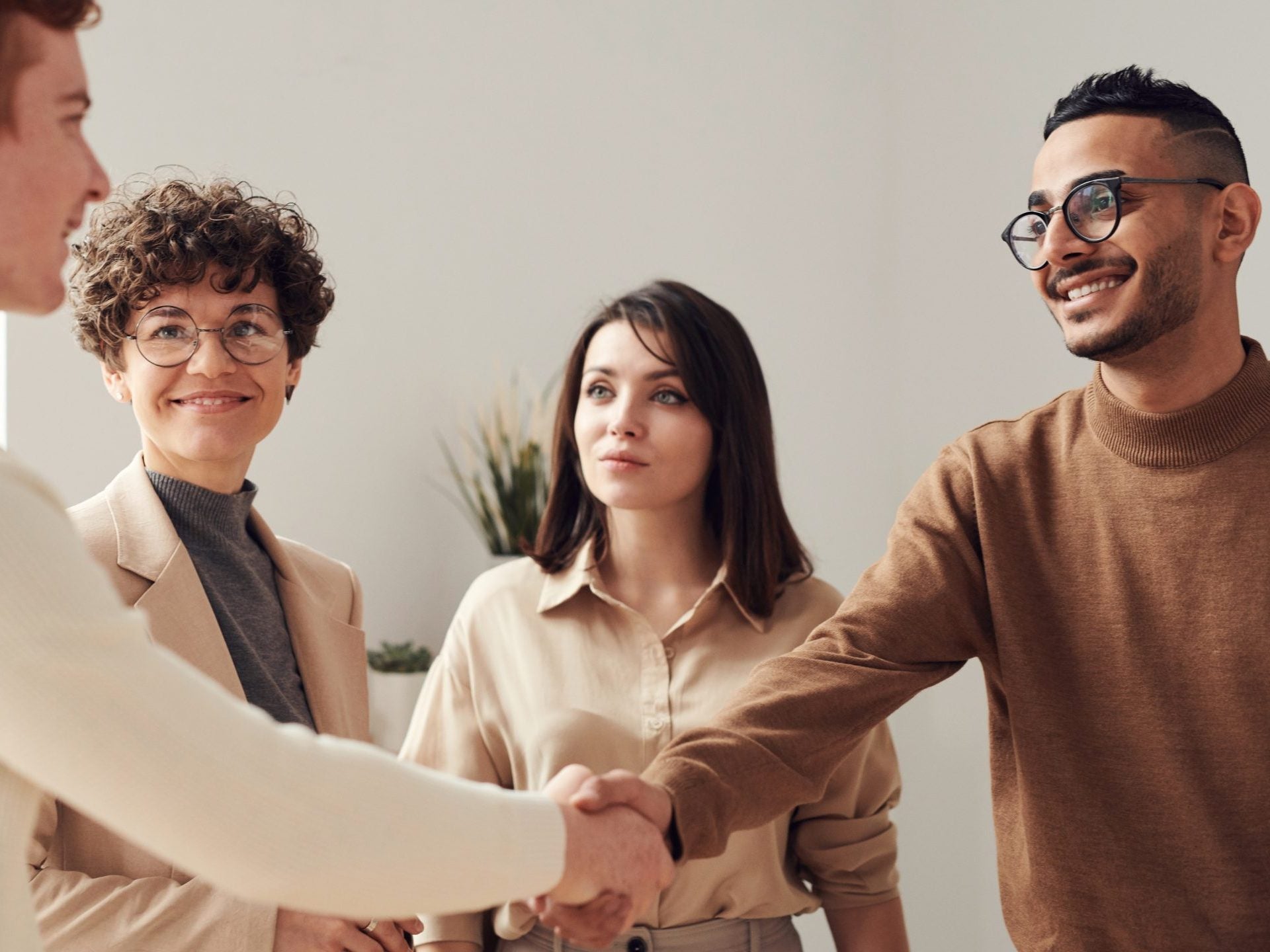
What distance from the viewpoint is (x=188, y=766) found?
96cm

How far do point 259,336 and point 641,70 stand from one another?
249 cm

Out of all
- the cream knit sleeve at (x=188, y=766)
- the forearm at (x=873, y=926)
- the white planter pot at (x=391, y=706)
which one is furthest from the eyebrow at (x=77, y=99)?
the white planter pot at (x=391, y=706)

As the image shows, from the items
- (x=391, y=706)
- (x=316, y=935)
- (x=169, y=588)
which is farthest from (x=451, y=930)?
(x=391, y=706)

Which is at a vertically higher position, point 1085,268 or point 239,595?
point 1085,268

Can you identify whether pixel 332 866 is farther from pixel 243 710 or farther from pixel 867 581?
pixel 867 581

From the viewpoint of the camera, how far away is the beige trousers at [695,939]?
1924 millimetres

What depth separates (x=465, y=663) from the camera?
2121 millimetres

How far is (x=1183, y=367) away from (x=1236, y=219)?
22cm

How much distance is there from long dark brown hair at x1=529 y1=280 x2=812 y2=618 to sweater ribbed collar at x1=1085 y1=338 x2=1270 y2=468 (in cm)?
66

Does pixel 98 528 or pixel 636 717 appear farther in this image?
pixel 636 717

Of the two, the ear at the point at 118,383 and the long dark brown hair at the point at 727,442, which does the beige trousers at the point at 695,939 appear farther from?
the ear at the point at 118,383

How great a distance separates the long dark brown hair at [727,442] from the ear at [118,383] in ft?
2.37

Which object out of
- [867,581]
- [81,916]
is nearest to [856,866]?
[867,581]

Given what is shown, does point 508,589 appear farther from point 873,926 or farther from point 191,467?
point 873,926
